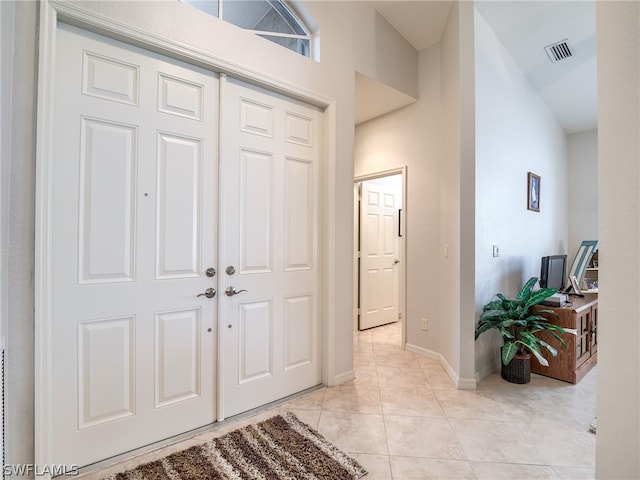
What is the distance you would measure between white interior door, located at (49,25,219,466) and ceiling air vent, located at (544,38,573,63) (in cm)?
321

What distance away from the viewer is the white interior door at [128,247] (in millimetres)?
1433

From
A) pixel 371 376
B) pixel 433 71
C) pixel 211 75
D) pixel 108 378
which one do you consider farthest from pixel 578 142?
pixel 108 378

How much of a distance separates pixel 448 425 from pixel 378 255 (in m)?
2.54

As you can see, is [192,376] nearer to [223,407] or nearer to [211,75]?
[223,407]

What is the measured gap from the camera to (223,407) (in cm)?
186

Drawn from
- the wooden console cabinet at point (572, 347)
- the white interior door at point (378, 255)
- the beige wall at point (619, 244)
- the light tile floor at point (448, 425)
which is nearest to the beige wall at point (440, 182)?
the light tile floor at point (448, 425)

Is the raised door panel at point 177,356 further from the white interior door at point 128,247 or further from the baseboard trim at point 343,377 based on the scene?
the baseboard trim at point 343,377

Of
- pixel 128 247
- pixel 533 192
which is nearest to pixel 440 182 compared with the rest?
pixel 533 192

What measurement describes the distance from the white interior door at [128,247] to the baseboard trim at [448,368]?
6.02ft

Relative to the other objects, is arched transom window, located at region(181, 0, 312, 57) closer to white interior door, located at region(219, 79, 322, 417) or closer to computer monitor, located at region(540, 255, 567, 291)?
white interior door, located at region(219, 79, 322, 417)

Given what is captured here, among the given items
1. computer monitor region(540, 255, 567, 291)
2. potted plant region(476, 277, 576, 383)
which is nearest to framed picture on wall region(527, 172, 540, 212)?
computer monitor region(540, 255, 567, 291)

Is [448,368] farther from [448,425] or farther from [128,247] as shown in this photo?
[128,247]

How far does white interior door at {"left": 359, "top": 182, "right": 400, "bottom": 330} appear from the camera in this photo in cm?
399

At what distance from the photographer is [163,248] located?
5.51 feet
